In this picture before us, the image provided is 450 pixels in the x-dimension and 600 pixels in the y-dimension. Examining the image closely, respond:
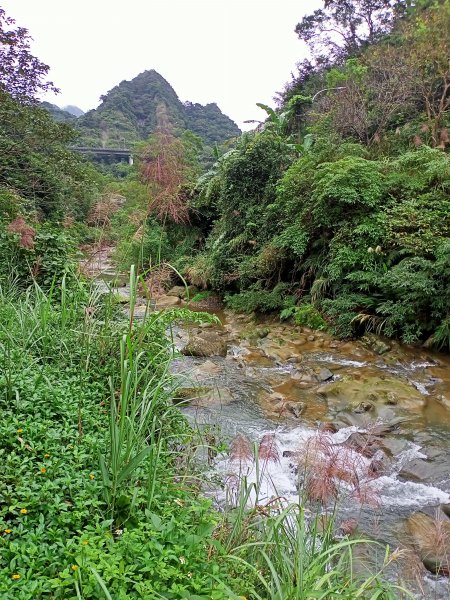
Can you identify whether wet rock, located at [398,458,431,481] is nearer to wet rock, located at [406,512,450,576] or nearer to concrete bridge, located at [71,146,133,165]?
wet rock, located at [406,512,450,576]

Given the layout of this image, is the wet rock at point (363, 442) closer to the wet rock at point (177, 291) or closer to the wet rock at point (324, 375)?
the wet rock at point (324, 375)

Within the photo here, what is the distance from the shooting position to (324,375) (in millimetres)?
5996

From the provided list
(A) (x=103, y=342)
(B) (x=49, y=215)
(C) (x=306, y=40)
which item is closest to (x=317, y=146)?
(B) (x=49, y=215)

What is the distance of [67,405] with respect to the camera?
2398 millimetres

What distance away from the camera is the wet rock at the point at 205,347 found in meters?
6.73

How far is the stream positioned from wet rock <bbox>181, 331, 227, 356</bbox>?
0.02m

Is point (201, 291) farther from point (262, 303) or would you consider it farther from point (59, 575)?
point (59, 575)

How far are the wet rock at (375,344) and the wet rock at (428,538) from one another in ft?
12.8

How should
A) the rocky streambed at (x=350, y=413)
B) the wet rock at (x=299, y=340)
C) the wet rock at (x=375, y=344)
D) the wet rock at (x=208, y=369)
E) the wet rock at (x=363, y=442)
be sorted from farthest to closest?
the wet rock at (x=299, y=340) → the wet rock at (x=375, y=344) → the wet rock at (x=208, y=369) → the wet rock at (x=363, y=442) → the rocky streambed at (x=350, y=413)

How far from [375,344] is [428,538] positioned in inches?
178

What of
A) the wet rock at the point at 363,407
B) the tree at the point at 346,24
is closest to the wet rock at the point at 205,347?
the wet rock at the point at 363,407

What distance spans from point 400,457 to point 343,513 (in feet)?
4.00

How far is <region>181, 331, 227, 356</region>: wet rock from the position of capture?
673 centimetres

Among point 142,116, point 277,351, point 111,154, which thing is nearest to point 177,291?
point 277,351
